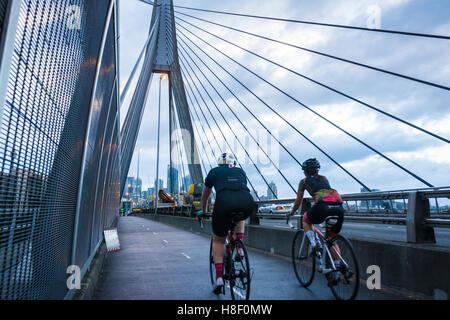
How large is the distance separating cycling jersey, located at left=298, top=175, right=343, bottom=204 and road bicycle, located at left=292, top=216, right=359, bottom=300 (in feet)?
0.87

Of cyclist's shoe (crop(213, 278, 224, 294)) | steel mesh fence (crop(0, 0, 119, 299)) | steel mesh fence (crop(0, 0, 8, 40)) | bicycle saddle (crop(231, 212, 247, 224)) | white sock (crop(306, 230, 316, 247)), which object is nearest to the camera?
steel mesh fence (crop(0, 0, 8, 40))

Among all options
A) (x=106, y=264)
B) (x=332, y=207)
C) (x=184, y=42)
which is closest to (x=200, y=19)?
(x=184, y=42)

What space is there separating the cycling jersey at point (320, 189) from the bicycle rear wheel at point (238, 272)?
1292 mm

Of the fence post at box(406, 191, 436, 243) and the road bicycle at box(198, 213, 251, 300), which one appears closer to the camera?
the road bicycle at box(198, 213, 251, 300)

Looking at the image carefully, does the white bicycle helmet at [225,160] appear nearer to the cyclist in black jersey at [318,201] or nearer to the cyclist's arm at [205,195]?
the cyclist's arm at [205,195]

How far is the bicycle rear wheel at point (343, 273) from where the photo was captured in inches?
154

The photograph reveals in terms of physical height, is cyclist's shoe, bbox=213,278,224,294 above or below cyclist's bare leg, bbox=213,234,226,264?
below

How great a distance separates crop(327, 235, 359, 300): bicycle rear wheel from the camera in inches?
154

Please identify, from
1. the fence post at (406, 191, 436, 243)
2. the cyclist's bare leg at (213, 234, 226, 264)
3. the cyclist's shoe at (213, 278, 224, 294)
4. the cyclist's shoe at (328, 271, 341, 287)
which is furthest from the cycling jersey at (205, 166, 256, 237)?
the fence post at (406, 191, 436, 243)

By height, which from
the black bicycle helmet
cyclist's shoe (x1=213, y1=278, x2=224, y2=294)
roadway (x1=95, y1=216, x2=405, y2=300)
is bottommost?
roadway (x1=95, y1=216, x2=405, y2=300)

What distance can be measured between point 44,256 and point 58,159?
36.6 inches

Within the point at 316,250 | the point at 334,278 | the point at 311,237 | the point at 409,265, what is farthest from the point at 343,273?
the point at 409,265

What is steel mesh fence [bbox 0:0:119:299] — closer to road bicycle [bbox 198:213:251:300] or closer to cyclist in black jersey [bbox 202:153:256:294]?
cyclist in black jersey [bbox 202:153:256:294]
